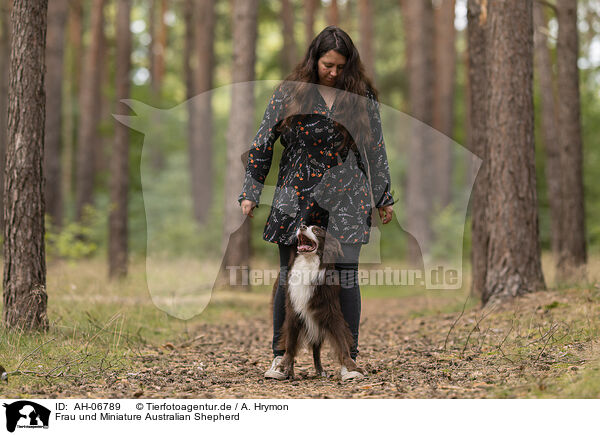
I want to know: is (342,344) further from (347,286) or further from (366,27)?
(366,27)

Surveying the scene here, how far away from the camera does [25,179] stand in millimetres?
5711

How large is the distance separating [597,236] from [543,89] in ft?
14.0

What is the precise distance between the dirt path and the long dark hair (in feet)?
5.68

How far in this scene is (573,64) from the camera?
11039 mm

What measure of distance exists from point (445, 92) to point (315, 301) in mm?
19100

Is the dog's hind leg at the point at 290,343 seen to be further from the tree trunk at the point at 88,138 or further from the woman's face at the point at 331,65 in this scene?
the tree trunk at the point at 88,138

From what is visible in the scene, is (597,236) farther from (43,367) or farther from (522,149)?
(43,367)

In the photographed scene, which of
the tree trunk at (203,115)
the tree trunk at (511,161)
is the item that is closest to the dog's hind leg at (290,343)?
the tree trunk at (511,161)

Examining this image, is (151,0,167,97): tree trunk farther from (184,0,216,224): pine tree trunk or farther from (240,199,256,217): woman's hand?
(240,199,256,217): woman's hand

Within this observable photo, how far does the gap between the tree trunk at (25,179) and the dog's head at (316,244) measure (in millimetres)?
2522

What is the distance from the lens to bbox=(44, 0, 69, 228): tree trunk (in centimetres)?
1336

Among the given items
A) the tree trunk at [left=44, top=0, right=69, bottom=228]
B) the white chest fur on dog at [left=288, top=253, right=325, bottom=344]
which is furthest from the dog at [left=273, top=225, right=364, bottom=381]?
the tree trunk at [left=44, top=0, right=69, bottom=228]
